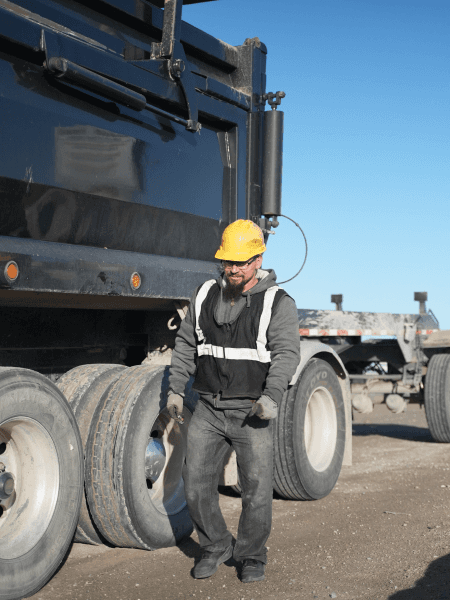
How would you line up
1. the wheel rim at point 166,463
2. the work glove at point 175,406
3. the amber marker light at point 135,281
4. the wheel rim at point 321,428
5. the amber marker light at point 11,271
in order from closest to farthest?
the amber marker light at point 11,271 → the work glove at point 175,406 → the amber marker light at point 135,281 → the wheel rim at point 166,463 → the wheel rim at point 321,428

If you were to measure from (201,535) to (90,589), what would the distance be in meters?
0.67

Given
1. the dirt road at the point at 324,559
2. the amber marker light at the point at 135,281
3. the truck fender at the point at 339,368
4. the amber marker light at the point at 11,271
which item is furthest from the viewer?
the truck fender at the point at 339,368

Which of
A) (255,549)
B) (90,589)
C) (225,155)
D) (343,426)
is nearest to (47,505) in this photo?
(90,589)

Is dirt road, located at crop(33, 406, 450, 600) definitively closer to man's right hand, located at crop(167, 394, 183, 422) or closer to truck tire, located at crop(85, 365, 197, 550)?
truck tire, located at crop(85, 365, 197, 550)

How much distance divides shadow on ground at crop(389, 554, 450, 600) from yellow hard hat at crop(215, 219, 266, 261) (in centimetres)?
193

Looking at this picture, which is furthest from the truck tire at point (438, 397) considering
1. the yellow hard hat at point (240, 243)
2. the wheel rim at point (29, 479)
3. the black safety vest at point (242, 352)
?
the wheel rim at point (29, 479)

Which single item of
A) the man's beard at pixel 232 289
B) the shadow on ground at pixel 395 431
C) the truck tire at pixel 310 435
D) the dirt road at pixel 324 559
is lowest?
the shadow on ground at pixel 395 431

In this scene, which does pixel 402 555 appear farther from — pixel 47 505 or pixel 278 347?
pixel 47 505

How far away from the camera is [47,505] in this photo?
153 inches

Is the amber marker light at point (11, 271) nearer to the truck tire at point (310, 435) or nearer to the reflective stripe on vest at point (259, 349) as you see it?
the reflective stripe on vest at point (259, 349)

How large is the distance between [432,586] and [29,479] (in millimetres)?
2204

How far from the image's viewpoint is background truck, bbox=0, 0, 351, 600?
12.1ft

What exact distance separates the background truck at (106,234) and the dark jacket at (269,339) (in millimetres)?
333

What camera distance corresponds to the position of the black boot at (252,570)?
4008 mm
